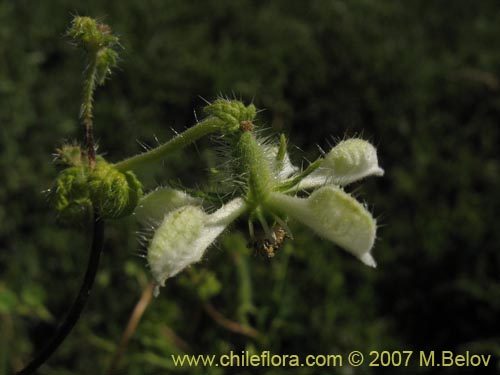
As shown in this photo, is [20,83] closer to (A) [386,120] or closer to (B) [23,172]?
(B) [23,172]

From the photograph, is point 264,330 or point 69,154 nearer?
point 69,154

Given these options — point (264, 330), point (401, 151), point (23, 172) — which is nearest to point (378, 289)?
point (401, 151)

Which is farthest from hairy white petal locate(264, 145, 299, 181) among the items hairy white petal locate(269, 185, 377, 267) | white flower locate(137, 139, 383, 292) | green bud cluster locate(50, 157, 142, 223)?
green bud cluster locate(50, 157, 142, 223)

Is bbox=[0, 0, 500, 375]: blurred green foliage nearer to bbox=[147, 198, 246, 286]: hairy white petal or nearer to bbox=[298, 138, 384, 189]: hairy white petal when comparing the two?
bbox=[298, 138, 384, 189]: hairy white petal

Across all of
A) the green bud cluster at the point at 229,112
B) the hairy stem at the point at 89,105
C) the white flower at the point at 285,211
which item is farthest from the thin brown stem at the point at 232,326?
the green bud cluster at the point at 229,112

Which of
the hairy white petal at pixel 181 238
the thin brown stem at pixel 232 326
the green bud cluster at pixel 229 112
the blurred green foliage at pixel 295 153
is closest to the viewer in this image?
the hairy white petal at pixel 181 238

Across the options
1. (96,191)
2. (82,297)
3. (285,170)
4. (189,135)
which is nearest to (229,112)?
(189,135)

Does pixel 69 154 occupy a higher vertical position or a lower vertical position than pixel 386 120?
higher

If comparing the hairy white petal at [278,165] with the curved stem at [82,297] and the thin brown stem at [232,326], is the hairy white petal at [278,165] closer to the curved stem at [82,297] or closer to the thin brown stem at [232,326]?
the curved stem at [82,297]

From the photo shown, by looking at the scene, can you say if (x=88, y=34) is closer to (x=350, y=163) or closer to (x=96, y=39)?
(x=96, y=39)
